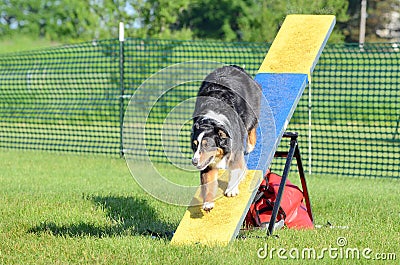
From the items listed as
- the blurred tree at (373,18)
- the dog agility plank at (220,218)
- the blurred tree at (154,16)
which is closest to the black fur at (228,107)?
the dog agility plank at (220,218)

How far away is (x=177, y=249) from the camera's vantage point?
197 inches

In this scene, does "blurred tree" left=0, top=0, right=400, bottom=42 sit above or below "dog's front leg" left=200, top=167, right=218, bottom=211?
below

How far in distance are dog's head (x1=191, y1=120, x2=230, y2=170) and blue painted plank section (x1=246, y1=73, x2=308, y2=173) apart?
0.82 metres

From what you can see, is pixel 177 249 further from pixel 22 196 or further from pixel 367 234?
pixel 22 196

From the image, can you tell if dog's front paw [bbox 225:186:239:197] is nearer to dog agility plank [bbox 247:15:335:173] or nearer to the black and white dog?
the black and white dog

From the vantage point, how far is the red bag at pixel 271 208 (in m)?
6.22

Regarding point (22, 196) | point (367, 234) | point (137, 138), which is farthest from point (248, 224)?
point (137, 138)

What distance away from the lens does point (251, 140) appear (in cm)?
580

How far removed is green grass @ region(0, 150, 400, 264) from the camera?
495cm

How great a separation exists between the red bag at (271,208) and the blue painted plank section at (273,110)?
668mm

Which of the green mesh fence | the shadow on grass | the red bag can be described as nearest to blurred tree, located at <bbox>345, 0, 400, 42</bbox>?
the green mesh fence

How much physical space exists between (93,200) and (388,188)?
441 centimetres

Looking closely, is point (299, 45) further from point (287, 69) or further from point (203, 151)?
point (203, 151)

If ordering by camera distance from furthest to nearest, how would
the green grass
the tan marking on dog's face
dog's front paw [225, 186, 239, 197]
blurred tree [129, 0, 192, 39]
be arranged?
blurred tree [129, 0, 192, 39]
dog's front paw [225, 186, 239, 197]
the green grass
the tan marking on dog's face
